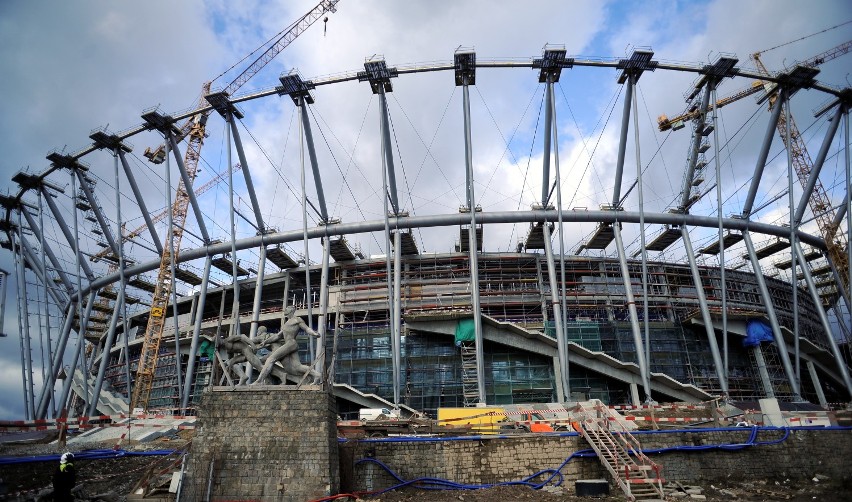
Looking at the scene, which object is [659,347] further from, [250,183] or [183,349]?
[183,349]

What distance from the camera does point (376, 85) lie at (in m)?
29.2

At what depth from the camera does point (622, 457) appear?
13.8 meters

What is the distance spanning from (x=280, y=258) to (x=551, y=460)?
89.0 feet

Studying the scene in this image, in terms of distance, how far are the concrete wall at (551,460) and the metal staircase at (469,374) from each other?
16218 mm

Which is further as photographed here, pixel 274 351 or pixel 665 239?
pixel 665 239

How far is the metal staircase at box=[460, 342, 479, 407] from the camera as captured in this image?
31106mm

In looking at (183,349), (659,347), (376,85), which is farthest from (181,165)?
(659,347)

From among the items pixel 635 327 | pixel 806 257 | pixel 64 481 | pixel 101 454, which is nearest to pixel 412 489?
pixel 64 481

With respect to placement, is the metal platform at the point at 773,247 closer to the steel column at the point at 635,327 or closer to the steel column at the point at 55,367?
the steel column at the point at 635,327

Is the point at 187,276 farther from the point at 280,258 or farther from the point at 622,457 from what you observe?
the point at 622,457

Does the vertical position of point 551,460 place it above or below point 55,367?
below

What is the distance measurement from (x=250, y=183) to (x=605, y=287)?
2595cm

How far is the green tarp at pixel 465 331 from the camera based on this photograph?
106 feet

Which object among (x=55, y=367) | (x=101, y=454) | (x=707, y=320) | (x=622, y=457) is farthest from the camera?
(x=55, y=367)
